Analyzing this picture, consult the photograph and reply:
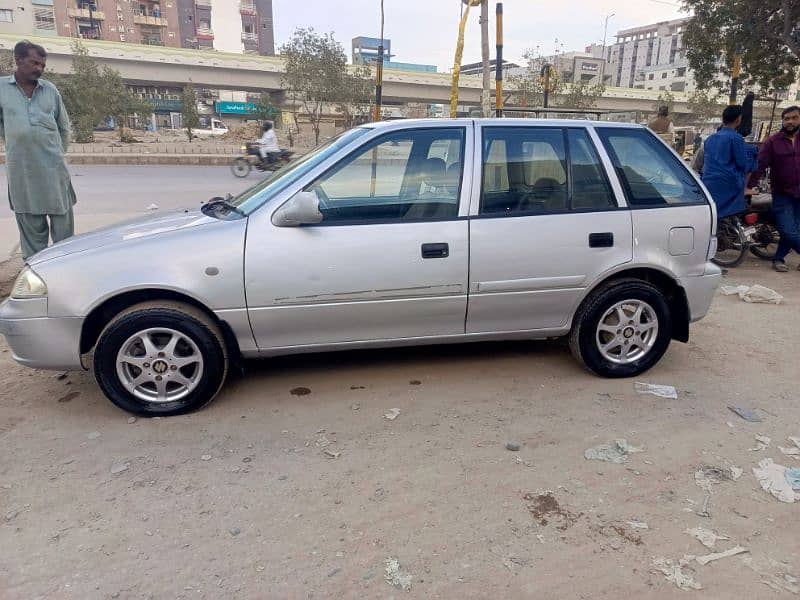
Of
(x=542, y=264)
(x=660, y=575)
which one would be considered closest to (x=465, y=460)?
(x=660, y=575)

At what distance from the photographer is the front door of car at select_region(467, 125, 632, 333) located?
12.3ft

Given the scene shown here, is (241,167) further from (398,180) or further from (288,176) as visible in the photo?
(398,180)

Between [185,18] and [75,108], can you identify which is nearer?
[75,108]

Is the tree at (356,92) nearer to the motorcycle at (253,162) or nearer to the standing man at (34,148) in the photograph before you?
the motorcycle at (253,162)

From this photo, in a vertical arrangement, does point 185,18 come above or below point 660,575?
above

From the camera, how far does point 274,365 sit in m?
4.33

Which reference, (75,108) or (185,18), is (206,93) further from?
(75,108)

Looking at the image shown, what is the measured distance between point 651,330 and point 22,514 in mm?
3807

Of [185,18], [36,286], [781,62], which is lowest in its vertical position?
[36,286]

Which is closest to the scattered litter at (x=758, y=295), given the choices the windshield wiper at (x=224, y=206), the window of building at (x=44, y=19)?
the windshield wiper at (x=224, y=206)

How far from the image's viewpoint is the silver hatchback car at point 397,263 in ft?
11.1

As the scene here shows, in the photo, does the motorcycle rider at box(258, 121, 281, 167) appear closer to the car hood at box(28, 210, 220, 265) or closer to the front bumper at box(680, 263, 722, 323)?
the car hood at box(28, 210, 220, 265)

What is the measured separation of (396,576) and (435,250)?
193 cm

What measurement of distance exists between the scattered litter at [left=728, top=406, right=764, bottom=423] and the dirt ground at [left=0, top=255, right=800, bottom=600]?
7 centimetres
